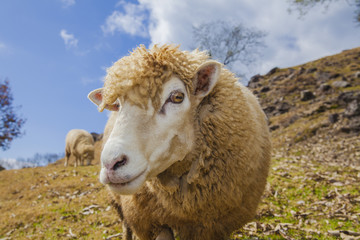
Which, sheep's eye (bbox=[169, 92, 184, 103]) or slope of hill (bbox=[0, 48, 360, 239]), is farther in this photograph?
slope of hill (bbox=[0, 48, 360, 239])

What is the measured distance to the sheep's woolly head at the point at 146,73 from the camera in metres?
2.25

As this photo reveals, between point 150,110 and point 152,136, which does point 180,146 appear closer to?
point 152,136

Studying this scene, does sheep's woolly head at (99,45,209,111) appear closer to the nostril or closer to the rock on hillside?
the nostril

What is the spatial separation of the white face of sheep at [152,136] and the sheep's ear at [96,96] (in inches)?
18.4

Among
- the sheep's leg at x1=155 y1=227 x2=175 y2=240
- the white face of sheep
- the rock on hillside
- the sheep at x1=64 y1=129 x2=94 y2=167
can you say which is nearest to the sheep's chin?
the white face of sheep

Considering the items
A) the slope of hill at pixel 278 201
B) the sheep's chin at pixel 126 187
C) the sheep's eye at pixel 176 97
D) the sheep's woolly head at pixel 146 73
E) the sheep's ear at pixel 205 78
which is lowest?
the slope of hill at pixel 278 201

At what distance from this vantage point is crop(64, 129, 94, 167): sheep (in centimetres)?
1564

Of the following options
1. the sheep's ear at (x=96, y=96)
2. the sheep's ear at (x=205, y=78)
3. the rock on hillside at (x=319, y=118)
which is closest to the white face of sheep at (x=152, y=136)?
the sheep's ear at (x=205, y=78)

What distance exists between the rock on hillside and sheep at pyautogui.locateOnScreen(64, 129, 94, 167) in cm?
1146

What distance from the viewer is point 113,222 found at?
18.1 ft

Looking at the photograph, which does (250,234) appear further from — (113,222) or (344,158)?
(344,158)

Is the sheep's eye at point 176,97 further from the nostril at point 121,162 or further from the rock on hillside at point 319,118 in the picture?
the rock on hillside at point 319,118

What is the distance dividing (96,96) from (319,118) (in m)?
17.3

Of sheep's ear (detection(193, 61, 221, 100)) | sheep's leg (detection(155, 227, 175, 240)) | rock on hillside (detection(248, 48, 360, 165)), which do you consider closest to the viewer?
sheep's ear (detection(193, 61, 221, 100))
